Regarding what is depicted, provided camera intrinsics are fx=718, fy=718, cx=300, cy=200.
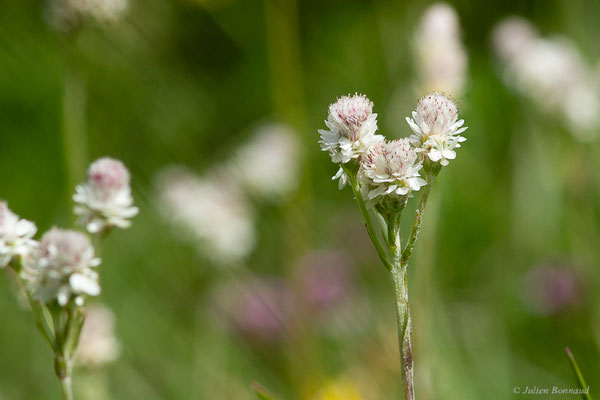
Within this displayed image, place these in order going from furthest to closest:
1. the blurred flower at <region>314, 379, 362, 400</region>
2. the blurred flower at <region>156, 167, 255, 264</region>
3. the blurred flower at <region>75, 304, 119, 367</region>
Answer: the blurred flower at <region>156, 167, 255, 264</region> < the blurred flower at <region>314, 379, 362, 400</region> < the blurred flower at <region>75, 304, 119, 367</region>

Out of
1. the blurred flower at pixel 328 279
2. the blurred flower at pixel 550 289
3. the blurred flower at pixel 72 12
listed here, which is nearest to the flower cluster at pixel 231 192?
the blurred flower at pixel 328 279

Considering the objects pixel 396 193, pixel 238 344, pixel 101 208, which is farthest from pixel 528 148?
pixel 101 208

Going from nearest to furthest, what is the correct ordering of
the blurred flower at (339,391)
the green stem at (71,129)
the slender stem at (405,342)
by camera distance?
the slender stem at (405,342)
the green stem at (71,129)
the blurred flower at (339,391)

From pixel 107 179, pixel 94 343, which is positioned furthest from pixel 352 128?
pixel 94 343

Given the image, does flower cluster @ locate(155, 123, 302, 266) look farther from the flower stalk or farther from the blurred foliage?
the flower stalk

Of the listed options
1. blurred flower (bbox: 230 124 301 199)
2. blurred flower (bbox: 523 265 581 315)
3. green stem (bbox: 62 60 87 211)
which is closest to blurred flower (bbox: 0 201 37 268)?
green stem (bbox: 62 60 87 211)

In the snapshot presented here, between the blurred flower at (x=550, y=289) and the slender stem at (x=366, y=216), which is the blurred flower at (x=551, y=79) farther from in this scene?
the slender stem at (x=366, y=216)

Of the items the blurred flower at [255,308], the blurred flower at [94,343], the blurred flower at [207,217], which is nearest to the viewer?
the blurred flower at [94,343]
